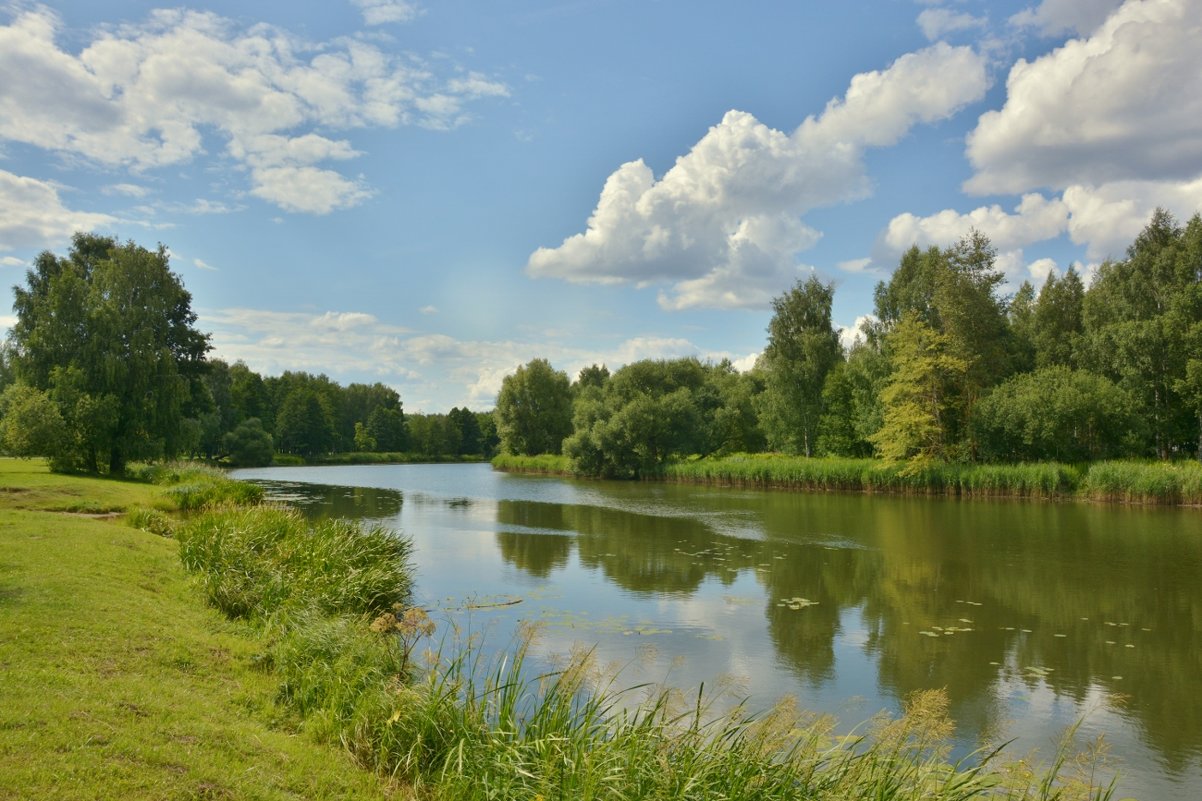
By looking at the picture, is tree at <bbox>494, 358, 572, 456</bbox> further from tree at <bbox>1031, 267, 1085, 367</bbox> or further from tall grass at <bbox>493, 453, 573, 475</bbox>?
tree at <bbox>1031, 267, 1085, 367</bbox>

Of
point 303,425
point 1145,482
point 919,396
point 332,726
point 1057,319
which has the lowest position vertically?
point 332,726

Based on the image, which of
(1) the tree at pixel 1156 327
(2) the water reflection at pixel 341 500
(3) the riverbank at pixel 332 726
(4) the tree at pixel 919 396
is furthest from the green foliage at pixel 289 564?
(1) the tree at pixel 1156 327

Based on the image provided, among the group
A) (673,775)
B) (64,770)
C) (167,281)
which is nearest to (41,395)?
(167,281)

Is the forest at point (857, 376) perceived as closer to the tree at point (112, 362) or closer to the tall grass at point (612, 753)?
the tree at point (112, 362)

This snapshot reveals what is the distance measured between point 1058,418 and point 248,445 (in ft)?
219

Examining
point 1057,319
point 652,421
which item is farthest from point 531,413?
point 1057,319

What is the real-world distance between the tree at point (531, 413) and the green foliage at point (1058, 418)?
45.4 meters

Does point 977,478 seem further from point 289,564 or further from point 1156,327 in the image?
point 289,564

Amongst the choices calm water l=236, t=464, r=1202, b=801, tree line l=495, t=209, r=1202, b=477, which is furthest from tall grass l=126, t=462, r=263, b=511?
tree line l=495, t=209, r=1202, b=477

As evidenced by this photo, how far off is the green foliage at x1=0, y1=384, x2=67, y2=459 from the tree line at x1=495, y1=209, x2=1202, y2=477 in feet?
116

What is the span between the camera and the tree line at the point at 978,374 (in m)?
34.8

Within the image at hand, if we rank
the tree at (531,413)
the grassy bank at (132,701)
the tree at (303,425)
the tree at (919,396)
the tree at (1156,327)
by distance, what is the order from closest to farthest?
1. the grassy bank at (132,701)
2. the tree at (1156,327)
3. the tree at (919,396)
4. the tree at (531,413)
5. the tree at (303,425)

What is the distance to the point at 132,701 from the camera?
548 centimetres

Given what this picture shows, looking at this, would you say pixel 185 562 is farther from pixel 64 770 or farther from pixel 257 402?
pixel 257 402
